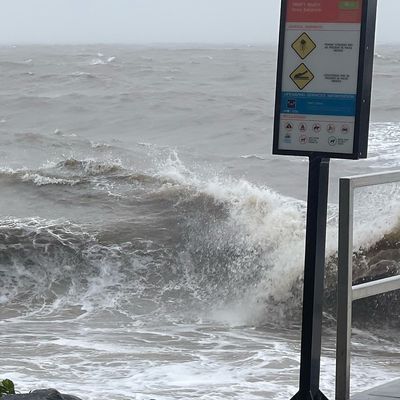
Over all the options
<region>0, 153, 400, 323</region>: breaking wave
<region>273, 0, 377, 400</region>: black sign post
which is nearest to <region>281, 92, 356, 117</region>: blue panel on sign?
<region>273, 0, 377, 400</region>: black sign post

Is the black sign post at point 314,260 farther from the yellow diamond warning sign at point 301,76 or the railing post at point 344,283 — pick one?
the yellow diamond warning sign at point 301,76

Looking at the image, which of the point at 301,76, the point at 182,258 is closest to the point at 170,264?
the point at 182,258

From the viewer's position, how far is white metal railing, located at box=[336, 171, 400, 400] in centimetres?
455

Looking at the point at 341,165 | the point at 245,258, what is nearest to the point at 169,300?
the point at 245,258

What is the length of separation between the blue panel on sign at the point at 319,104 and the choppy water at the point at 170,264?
277cm

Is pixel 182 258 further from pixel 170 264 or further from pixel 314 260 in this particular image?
pixel 314 260

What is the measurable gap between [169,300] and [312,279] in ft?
21.4

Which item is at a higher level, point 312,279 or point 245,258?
point 312,279

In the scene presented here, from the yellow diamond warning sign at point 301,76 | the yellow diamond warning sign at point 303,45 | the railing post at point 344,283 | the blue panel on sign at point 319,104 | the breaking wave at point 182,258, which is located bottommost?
the breaking wave at point 182,258

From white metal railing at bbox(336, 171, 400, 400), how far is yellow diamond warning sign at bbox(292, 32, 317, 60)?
22.0 inches

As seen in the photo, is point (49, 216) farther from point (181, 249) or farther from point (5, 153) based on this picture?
point (5, 153)

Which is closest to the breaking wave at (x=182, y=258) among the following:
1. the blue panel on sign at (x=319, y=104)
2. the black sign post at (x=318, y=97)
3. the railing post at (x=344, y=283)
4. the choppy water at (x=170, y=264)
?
the choppy water at (x=170, y=264)

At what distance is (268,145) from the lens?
23062 millimetres

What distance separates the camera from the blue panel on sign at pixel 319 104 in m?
4.41
